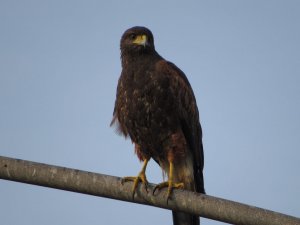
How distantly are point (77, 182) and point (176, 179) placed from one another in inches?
141

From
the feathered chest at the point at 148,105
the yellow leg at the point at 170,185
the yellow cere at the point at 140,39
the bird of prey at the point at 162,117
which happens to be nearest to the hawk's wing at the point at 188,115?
the bird of prey at the point at 162,117

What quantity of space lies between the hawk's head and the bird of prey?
0.53 ft

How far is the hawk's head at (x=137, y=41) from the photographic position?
842 centimetres

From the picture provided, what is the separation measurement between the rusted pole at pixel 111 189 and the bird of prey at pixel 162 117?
8.80ft

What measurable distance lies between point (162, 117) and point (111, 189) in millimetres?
3061

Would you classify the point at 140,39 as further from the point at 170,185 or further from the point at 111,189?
the point at 111,189

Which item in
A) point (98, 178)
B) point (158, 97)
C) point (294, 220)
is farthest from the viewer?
point (158, 97)

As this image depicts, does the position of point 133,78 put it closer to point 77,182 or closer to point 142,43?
A: point 142,43

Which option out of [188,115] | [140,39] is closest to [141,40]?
[140,39]

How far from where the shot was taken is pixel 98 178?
15.3 ft

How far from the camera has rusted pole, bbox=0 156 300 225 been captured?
421 cm

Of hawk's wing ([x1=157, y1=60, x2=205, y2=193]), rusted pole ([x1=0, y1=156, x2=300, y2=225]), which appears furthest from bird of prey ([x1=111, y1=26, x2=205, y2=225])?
rusted pole ([x1=0, y1=156, x2=300, y2=225])

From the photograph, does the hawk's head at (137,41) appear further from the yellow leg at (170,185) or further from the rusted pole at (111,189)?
the rusted pole at (111,189)

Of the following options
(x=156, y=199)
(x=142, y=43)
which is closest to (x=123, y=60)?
(x=142, y=43)
